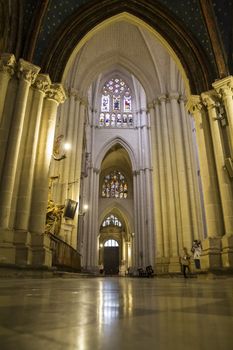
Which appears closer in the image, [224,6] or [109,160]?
[224,6]

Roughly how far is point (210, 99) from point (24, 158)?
5694mm

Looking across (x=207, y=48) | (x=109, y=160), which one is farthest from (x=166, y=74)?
(x=109, y=160)

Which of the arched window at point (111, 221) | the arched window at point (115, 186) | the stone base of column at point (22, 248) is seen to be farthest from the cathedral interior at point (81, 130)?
the arched window at point (111, 221)

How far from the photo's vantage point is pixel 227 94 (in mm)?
7797

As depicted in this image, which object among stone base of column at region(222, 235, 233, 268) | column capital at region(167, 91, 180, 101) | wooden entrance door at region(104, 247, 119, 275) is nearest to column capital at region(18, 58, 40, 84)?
stone base of column at region(222, 235, 233, 268)

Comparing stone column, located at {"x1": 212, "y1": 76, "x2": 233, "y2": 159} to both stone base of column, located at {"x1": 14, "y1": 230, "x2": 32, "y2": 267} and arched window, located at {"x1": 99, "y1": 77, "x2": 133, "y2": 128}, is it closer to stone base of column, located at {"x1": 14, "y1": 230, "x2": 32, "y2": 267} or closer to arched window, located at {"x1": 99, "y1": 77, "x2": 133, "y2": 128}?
stone base of column, located at {"x1": 14, "y1": 230, "x2": 32, "y2": 267}

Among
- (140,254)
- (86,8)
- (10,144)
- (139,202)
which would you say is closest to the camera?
(10,144)

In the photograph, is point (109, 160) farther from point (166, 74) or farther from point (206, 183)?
point (206, 183)

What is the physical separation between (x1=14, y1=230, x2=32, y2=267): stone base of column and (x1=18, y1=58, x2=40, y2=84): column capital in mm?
3990

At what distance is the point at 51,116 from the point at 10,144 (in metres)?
1.80

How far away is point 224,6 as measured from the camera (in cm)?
870

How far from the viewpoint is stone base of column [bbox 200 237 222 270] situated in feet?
22.3

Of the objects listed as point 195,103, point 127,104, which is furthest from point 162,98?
point 127,104

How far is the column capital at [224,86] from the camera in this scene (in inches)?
308
